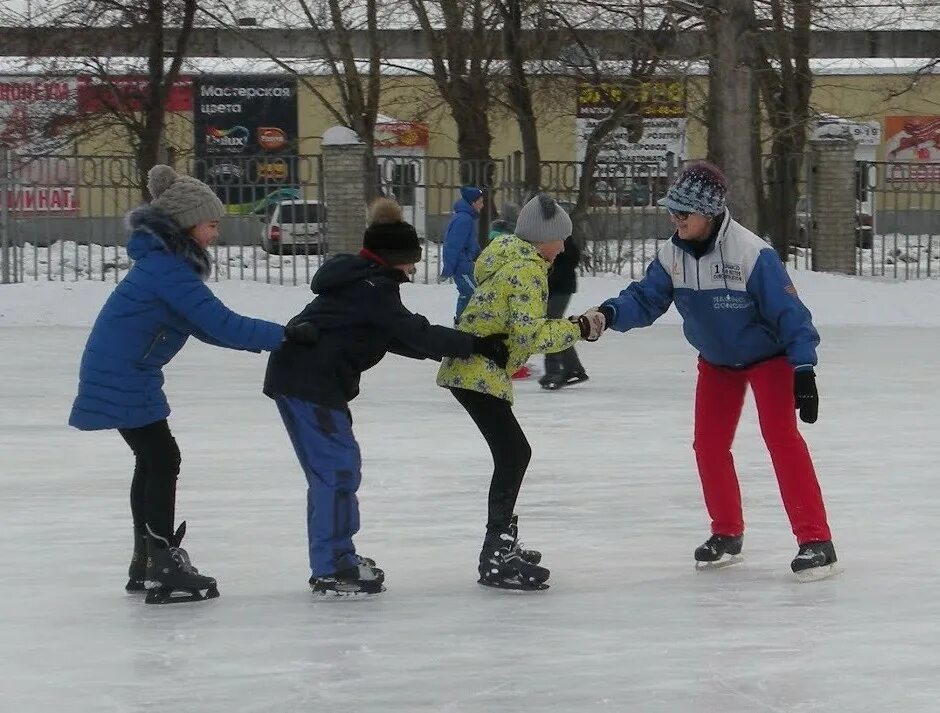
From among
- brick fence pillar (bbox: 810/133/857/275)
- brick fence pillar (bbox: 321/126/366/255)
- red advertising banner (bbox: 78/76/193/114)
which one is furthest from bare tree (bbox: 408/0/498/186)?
brick fence pillar (bbox: 810/133/857/275)

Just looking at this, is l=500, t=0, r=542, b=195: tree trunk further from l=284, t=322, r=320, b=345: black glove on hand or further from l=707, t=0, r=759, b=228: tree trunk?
l=284, t=322, r=320, b=345: black glove on hand

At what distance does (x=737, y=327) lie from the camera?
5.83 meters

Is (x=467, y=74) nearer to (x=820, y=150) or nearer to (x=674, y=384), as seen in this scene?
(x=820, y=150)

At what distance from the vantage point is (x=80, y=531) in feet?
22.6

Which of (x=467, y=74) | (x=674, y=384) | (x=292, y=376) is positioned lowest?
(x=674, y=384)

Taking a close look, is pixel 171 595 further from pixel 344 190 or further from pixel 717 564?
pixel 344 190

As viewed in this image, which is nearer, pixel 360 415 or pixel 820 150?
pixel 360 415

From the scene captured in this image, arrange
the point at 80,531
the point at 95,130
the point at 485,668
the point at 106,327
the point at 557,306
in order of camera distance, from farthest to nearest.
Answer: the point at 95,130 → the point at 557,306 → the point at 80,531 → the point at 106,327 → the point at 485,668

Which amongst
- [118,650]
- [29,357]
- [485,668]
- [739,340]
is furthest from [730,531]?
[29,357]

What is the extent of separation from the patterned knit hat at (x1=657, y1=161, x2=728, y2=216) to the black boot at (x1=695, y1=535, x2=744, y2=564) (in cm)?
116

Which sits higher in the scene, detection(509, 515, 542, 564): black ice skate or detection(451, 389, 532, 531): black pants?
detection(451, 389, 532, 531): black pants

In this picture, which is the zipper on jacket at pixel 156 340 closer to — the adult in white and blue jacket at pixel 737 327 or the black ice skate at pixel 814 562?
the adult in white and blue jacket at pixel 737 327

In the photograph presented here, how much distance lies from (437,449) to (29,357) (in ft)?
20.6

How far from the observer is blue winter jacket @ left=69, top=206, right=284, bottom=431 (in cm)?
533
